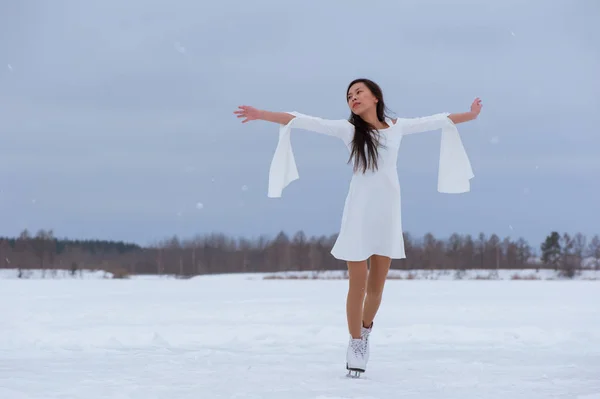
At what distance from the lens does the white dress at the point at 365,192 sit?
5.07m

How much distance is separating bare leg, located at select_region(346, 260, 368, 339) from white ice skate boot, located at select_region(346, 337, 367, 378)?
58mm

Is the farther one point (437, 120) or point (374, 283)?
point (437, 120)

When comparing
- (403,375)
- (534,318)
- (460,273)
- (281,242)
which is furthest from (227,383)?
(281,242)

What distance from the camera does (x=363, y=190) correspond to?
5.11 meters

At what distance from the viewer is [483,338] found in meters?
7.99

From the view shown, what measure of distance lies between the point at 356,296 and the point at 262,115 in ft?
5.04

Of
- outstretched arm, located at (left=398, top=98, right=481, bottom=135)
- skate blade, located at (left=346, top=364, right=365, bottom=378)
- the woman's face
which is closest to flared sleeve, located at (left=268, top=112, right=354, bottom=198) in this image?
the woman's face

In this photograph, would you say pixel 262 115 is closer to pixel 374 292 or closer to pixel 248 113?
pixel 248 113

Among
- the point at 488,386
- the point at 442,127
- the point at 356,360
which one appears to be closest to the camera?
the point at 488,386

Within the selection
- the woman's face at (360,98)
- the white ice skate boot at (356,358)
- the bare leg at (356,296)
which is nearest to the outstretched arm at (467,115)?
the woman's face at (360,98)

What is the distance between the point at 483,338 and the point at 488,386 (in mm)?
3416

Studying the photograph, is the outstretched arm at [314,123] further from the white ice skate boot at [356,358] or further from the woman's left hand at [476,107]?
the white ice skate boot at [356,358]

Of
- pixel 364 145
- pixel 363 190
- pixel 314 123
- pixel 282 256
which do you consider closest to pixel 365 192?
pixel 363 190

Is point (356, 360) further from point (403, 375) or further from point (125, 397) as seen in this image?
point (125, 397)
